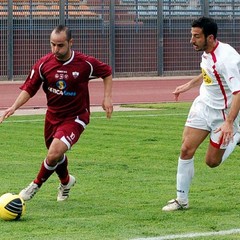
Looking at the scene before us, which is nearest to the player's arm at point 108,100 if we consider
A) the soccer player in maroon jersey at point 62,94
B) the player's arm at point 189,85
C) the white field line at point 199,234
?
the soccer player in maroon jersey at point 62,94

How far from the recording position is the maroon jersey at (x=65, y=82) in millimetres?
10547

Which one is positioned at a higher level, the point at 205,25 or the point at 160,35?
the point at 205,25

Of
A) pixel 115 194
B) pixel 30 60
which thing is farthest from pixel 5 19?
pixel 115 194

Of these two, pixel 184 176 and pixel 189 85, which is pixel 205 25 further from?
pixel 184 176

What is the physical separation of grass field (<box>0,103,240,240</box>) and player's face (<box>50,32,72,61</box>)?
158 cm

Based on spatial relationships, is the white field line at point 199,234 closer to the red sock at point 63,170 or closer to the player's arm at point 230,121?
the player's arm at point 230,121

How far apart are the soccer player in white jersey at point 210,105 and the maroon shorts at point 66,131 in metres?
1.16

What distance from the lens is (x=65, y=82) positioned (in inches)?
415

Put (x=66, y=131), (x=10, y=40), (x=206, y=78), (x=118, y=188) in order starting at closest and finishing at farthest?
(x=206, y=78) < (x=66, y=131) < (x=118, y=188) < (x=10, y=40)

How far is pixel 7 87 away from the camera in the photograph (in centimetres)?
3117

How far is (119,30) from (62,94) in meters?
25.0

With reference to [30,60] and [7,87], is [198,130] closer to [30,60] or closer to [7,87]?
[7,87]

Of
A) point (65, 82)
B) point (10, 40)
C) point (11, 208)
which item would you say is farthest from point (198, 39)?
point (10, 40)

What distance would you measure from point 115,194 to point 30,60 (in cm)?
2297
